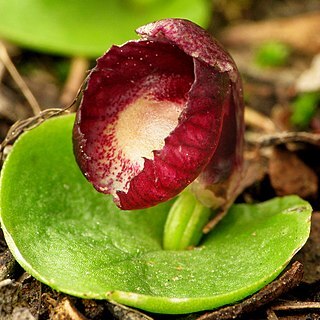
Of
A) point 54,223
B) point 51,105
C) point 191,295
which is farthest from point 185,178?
point 51,105

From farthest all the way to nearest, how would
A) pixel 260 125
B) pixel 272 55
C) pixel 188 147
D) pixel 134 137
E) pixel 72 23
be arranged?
pixel 272 55 < pixel 72 23 < pixel 260 125 < pixel 134 137 < pixel 188 147

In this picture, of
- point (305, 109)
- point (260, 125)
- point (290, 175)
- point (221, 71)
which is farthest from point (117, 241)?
point (305, 109)

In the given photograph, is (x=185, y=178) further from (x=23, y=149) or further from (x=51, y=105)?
(x=51, y=105)

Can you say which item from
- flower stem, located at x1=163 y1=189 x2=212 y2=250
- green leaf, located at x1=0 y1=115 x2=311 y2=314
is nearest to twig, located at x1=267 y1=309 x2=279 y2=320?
green leaf, located at x1=0 y1=115 x2=311 y2=314

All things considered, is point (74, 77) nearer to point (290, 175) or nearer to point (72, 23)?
point (72, 23)

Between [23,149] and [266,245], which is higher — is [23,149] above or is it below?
above

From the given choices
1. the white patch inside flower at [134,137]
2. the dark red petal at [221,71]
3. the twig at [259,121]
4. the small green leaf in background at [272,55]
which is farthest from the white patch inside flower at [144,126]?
the small green leaf in background at [272,55]

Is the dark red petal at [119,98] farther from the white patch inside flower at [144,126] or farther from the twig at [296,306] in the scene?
the twig at [296,306]
